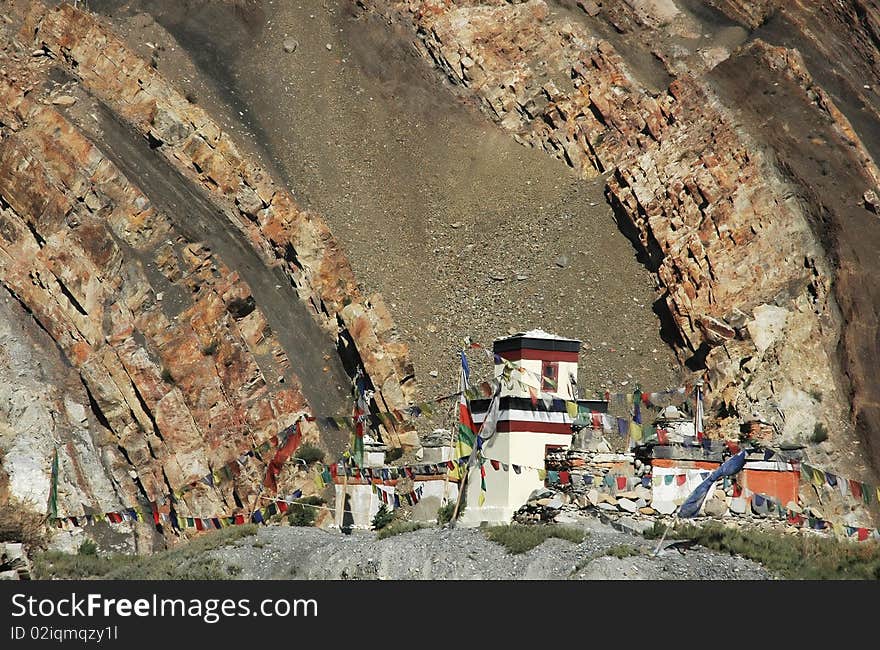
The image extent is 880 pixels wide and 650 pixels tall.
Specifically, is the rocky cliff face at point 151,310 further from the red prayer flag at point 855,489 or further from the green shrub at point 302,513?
the red prayer flag at point 855,489

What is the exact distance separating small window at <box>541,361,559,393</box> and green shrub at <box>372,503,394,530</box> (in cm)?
462

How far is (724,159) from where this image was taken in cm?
5747

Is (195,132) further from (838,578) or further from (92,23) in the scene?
(838,578)

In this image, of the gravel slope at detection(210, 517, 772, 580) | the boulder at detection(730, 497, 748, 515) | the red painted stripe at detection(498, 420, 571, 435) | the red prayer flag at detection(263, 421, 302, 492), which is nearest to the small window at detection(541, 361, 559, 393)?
the red painted stripe at detection(498, 420, 571, 435)

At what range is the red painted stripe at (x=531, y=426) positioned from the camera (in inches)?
1566

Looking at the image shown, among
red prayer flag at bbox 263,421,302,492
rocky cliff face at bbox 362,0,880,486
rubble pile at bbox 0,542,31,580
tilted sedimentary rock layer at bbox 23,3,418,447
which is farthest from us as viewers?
tilted sedimentary rock layer at bbox 23,3,418,447

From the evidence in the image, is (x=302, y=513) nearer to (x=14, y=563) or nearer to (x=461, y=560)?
(x=14, y=563)

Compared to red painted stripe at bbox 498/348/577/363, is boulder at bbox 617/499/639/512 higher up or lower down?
lower down

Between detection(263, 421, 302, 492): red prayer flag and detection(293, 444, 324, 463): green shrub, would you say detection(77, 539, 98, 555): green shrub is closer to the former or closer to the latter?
detection(263, 421, 302, 492): red prayer flag

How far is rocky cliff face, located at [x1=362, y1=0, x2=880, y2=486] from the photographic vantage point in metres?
50.2

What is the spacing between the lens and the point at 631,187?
2347 inches

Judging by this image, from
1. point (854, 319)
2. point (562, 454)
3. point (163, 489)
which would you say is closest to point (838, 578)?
point (562, 454)

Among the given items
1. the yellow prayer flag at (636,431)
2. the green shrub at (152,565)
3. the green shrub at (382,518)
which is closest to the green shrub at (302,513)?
the green shrub at (382,518)

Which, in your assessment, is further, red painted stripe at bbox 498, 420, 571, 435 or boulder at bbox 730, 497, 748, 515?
red painted stripe at bbox 498, 420, 571, 435
